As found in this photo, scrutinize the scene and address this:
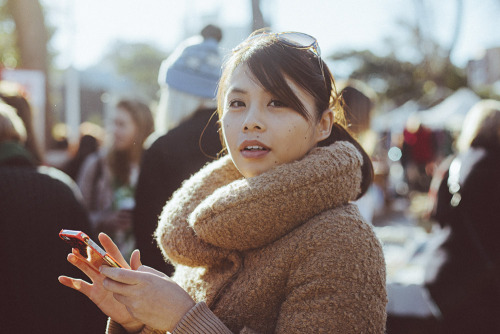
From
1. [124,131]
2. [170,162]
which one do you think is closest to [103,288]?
[170,162]

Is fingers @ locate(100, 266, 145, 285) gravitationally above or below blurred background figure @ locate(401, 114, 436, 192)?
above

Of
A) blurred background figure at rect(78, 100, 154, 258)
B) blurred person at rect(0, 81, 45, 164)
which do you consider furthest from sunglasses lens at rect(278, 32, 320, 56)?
blurred background figure at rect(78, 100, 154, 258)

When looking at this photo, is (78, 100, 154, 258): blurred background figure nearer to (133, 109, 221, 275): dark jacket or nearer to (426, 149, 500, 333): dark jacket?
(133, 109, 221, 275): dark jacket

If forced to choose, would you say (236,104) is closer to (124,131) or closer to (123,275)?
(123,275)

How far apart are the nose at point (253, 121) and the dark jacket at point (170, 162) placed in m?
0.76

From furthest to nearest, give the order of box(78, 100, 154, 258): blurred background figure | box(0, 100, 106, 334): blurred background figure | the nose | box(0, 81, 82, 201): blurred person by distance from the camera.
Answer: box(78, 100, 154, 258): blurred background figure → box(0, 81, 82, 201): blurred person → box(0, 100, 106, 334): blurred background figure → the nose

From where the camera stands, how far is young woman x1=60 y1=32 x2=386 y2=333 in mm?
1156

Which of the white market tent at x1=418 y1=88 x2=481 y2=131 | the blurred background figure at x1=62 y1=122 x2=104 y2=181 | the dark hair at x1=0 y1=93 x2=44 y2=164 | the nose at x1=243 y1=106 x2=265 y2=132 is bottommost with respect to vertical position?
the white market tent at x1=418 y1=88 x2=481 y2=131

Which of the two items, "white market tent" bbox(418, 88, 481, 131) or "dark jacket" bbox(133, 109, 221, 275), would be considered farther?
"white market tent" bbox(418, 88, 481, 131)

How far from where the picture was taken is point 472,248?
3051 mm

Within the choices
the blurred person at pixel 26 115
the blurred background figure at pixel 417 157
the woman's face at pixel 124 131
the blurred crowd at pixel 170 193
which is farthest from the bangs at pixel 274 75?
the blurred background figure at pixel 417 157

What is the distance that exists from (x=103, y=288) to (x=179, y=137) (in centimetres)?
85

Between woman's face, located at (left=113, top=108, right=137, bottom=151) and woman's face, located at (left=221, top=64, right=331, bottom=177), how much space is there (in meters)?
2.67

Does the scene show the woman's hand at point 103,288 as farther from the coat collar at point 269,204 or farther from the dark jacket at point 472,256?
the dark jacket at point 472,256
